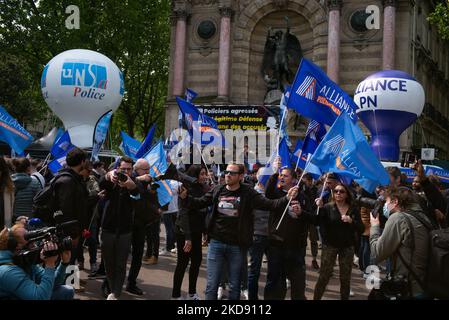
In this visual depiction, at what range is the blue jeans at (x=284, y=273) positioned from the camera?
617 centimetres

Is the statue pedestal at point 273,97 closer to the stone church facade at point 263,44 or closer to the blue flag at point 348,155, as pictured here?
the stone church facade at point 263,44

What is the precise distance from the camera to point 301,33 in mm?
27656

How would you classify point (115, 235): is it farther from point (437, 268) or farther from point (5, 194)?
point (437, 268)

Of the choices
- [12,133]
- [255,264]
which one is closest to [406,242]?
[255,264]

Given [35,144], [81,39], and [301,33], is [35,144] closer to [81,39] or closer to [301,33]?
[81,39]

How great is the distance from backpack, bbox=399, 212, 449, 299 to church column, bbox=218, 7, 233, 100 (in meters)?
22.8

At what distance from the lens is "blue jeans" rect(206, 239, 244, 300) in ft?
18.7

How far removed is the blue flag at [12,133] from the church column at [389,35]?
18.7 metres

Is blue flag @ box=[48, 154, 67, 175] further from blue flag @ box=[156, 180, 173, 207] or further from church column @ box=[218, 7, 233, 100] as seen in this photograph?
church column @ box=[218, 7, 233, 100]

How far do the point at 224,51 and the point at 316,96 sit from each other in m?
20.3

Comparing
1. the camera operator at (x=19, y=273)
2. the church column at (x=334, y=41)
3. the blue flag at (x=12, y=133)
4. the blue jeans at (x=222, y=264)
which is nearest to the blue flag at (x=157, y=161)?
the blue jeans at (x=222, y=264)

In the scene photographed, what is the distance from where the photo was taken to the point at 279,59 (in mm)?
26766
